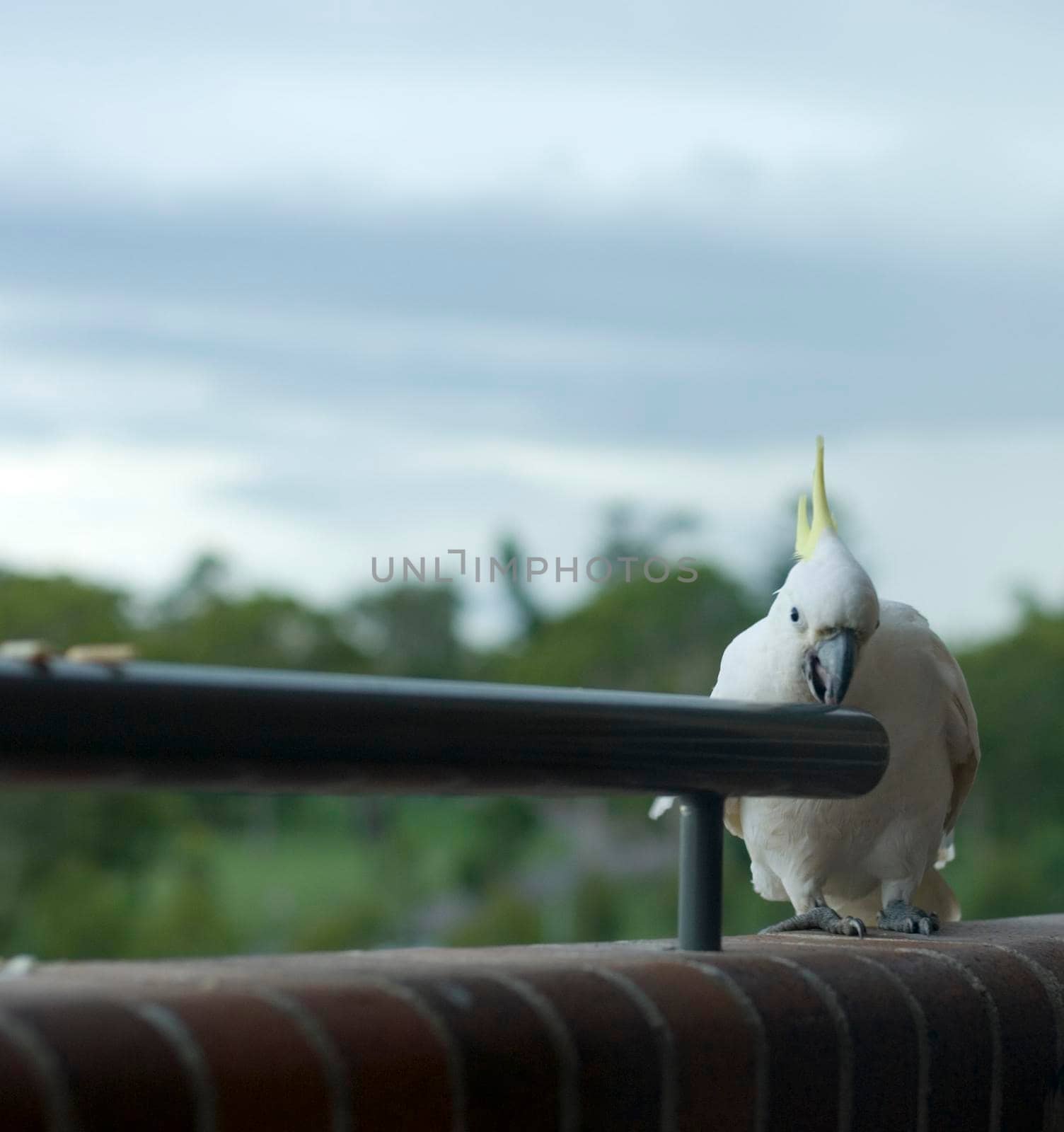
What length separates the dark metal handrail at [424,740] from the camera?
67cm

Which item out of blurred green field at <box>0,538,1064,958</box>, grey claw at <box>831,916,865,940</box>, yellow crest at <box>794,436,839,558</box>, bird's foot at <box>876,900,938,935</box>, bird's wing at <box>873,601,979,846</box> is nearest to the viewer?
grey claw at <box>831,916,865,940</box>

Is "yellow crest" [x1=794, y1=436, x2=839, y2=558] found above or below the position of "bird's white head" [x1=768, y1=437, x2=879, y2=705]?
above

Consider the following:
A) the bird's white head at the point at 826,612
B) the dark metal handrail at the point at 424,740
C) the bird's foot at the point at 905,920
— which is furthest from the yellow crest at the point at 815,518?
the dark metal handrail at the point at 424,740

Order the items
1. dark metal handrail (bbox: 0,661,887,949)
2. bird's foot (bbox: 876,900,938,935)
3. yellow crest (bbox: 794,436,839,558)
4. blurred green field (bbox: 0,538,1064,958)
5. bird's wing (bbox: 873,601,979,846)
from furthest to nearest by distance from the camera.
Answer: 1. blurred green field (bbox: 0,538,1064,958)
2. bird's wing (bbox: 873,601,979,846)
3. yellow crest (bbox: 794,436,839,558)
4. bird's foot (bbox: 876,900,938,935)
5. dark metal handrail (bbox: 0,661,887,949)

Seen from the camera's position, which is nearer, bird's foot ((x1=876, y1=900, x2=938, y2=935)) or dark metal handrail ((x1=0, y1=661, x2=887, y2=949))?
dark metal handrail ((x1=0, y1=661, x2=887, y2=949))

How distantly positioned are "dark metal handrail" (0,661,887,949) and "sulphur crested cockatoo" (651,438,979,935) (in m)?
0.85

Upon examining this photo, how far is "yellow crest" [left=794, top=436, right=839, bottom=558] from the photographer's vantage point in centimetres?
181

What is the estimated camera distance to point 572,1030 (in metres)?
0.76

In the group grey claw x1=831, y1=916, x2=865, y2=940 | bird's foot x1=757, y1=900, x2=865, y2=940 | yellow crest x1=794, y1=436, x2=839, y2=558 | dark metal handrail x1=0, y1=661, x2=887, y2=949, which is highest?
yellow crest x1=794, y1=436, x2=839, y2=558

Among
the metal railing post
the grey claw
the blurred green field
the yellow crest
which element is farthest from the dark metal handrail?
the blurred green field

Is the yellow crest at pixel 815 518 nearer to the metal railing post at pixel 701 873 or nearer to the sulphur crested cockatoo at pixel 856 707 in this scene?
the sulphur crested cockatoo at pixel 856 707

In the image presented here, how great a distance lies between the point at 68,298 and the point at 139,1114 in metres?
32.6

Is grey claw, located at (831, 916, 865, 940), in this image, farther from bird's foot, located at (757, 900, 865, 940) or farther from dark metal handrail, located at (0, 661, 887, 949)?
dark metal handrail, located at (0, 661, 887, 949)

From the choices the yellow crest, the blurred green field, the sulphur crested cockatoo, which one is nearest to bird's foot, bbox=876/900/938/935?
the sulphur crested cockatoo
